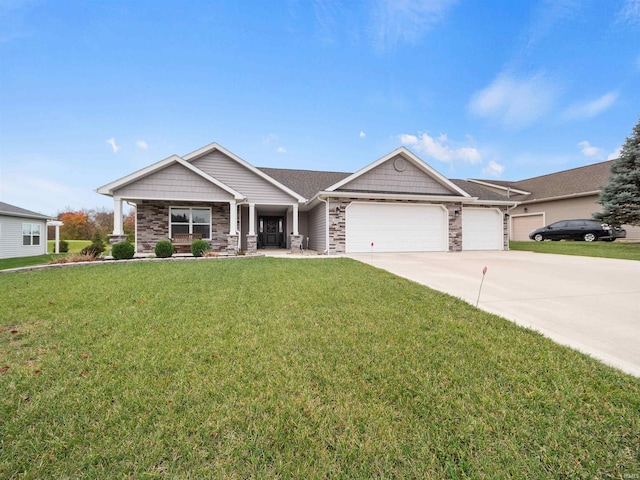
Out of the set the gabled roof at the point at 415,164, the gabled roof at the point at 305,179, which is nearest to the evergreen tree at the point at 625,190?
the gabled roof at the point at 415,164

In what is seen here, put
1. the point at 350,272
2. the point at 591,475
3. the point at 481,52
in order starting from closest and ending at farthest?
the point at 591,475 → the point at 350,272 → the point at 481,52

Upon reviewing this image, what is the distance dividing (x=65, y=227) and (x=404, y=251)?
114ft

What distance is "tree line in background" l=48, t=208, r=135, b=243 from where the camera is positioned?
28.1 metres

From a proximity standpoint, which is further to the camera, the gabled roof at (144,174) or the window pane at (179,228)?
the window pane at (179,228)

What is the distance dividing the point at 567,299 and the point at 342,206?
9.02 m

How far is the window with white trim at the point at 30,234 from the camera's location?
17070 mm

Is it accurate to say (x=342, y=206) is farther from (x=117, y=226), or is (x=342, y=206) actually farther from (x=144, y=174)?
(x=117, y=226)

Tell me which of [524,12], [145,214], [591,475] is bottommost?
[591,475]

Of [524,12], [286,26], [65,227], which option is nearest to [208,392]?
[286,26]

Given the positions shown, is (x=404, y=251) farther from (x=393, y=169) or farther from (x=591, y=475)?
(x=591, y=475)

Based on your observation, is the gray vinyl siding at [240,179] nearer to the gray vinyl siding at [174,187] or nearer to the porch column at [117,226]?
the gray vinyl siding at [174,187]

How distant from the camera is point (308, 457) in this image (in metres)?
1.50

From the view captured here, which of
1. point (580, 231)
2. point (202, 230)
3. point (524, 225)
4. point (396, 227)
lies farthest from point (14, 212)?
point (524, 225)

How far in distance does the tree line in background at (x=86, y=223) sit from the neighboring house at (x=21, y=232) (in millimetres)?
6994
